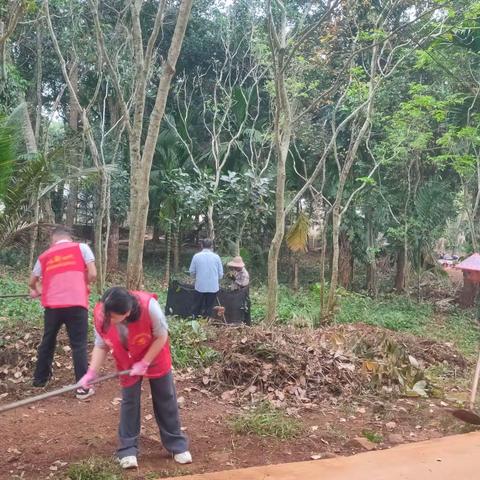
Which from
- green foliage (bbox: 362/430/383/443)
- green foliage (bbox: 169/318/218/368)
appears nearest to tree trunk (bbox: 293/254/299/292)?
green foliage (bbox: 169/318/218/368)

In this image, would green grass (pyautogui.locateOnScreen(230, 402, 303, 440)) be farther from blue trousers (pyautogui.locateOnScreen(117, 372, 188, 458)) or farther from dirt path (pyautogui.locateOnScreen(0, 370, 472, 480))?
blue trousers (pyautogui.locateOnScreen(117, 372, 188, 458))

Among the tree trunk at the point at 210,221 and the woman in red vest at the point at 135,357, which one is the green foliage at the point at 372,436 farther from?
the tree trunk at the point at 210,221

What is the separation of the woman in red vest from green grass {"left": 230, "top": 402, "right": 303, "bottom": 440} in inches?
28.9

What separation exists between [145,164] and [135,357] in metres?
2.81

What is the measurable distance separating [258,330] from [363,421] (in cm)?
169

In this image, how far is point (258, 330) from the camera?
6.66m

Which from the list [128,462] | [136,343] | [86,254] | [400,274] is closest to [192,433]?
[128,462]

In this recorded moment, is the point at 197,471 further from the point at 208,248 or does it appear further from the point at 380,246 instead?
the point at 380,246

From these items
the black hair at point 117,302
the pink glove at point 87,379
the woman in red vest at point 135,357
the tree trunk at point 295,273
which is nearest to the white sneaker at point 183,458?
the woman in red vest at point 135,357

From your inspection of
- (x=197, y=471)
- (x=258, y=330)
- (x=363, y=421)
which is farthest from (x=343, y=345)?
(x=197, y=471)

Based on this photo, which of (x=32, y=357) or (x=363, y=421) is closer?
(x=363, y=421)

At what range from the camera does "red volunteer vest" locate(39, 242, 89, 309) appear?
5.24 metres

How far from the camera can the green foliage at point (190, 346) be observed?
6.22 m

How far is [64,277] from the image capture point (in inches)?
206
